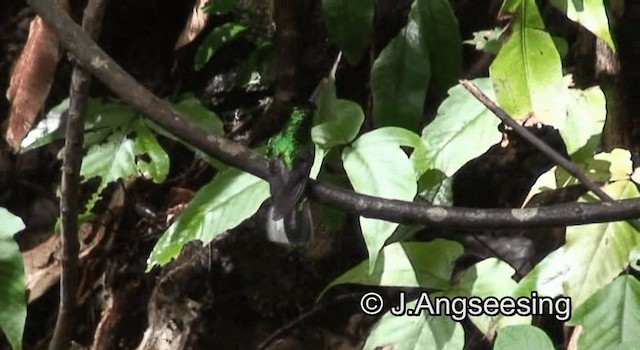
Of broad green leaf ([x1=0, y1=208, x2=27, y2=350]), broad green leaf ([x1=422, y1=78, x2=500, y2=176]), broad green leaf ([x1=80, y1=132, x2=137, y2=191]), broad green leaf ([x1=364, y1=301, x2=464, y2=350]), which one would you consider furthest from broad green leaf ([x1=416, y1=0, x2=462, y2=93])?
broad green leaf ([x1=0, y1=208, x2=27, y2=350])

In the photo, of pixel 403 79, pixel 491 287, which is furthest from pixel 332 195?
pixel 403 79

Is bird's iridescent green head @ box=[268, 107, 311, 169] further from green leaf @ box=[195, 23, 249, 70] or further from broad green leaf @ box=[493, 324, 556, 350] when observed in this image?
green leaf @ box=[195, 23, 249, 70]

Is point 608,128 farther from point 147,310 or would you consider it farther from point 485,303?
point 147,310

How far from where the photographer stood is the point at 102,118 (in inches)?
58.9

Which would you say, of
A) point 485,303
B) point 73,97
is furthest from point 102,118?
point 485,303

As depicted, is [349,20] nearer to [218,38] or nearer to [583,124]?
[583,124]

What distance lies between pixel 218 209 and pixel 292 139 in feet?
0.45

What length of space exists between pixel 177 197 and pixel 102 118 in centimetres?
41

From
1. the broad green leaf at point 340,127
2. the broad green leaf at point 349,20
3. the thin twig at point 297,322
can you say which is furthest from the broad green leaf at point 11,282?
the thin twig at point 297,322

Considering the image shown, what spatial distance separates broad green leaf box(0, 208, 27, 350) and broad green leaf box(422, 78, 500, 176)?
1.82 feet

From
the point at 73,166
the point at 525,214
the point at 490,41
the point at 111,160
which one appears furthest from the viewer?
the point at 111,160

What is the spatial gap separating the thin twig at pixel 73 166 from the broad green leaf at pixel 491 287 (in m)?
0.53

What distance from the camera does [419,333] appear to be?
45.6 inches

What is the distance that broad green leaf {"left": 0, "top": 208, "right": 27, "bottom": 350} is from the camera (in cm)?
116
